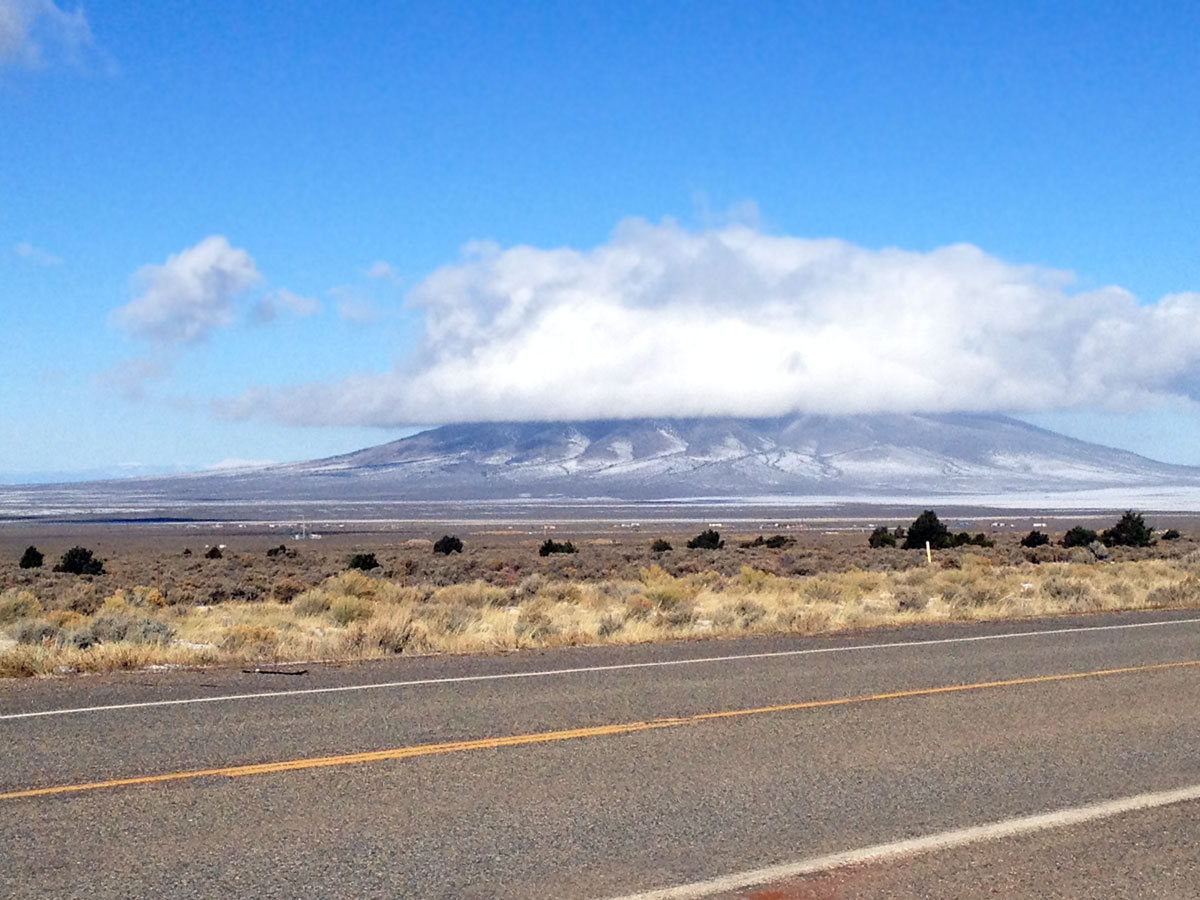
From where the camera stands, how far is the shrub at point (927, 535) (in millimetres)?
52969

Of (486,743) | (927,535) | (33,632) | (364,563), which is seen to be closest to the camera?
(486,743)

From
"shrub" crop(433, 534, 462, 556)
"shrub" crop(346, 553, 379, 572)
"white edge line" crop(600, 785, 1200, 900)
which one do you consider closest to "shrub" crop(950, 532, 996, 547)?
"shrub" crop(433, 534, 462, 556)

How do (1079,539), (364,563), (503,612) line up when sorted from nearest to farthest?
(503,612)
(364,563)
(1079,539)

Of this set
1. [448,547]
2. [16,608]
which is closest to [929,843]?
[16,608]

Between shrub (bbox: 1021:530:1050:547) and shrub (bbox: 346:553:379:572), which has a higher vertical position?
shrub (bbox: 346:553:379:572)

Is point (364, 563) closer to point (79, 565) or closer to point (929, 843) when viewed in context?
point (79, 565)

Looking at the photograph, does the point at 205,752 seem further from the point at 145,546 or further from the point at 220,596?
the point at 145,546

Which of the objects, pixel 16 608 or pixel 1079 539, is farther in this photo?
pixel 1079 539

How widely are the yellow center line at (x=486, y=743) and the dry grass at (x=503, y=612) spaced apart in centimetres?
535

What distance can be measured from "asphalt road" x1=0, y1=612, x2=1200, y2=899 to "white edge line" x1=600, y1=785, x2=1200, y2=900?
78 mm

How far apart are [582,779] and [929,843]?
7.06 feet

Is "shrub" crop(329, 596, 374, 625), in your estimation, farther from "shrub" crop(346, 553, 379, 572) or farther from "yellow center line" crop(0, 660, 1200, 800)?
"shrub" crop(346, 553, 379, 572)

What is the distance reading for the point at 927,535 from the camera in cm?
5412

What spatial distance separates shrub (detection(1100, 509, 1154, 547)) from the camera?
1999 inches
